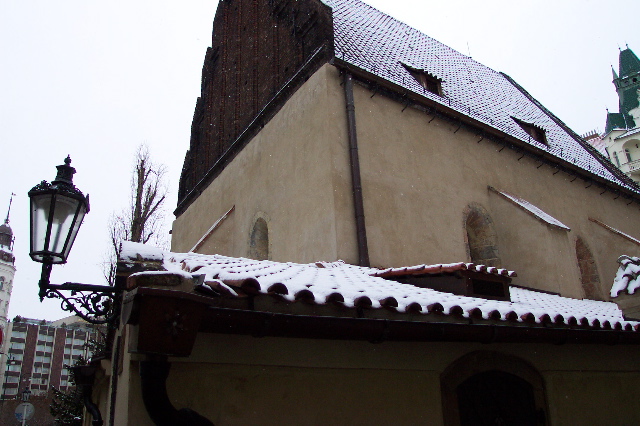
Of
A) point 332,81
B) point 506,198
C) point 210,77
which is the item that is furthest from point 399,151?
point 210,77

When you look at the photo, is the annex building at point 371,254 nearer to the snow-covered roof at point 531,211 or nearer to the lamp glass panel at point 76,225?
the snow-covered roof at point 531,211

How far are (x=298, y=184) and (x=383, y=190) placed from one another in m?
1.66

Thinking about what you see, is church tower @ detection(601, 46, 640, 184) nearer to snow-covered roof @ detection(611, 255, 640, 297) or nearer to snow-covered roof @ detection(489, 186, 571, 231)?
snow-covered roof @ detection(489, 186, 571, 231)

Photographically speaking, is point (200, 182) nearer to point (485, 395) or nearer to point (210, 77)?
point (210, 77)

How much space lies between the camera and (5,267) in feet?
216

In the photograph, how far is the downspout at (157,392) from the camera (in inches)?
129

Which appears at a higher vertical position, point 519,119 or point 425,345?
point 519,119

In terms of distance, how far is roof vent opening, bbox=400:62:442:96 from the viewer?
12.0 metres

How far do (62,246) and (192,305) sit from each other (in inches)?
64.4

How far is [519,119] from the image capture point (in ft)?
49.4

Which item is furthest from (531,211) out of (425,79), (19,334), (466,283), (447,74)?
(19,334)

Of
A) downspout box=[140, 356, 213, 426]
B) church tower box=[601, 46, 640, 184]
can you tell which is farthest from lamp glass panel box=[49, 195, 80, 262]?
church tower box=[601, 46, 640, 184]

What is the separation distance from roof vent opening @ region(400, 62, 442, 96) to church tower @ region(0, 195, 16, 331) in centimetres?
6834

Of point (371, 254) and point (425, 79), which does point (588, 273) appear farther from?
point (371, 254)
